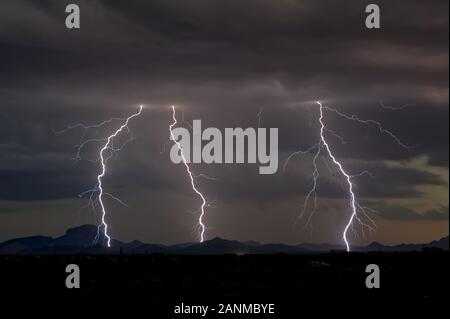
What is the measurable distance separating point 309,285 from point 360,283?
4993 millimetres

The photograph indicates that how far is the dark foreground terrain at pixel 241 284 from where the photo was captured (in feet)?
182

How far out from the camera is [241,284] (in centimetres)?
6712

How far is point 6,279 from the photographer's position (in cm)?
7250

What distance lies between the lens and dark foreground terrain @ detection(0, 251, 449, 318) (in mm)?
55625
